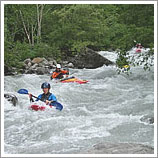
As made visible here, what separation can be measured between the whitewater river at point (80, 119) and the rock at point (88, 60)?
3.54m

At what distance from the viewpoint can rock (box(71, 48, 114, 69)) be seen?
12.3 m

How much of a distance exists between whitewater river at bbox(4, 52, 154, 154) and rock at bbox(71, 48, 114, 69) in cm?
354

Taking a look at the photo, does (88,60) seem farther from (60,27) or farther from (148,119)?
(148,119)

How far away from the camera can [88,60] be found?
492 inches

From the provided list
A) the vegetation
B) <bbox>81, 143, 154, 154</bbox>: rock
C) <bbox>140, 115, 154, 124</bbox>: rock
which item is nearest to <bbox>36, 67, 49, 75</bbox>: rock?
the vegetation

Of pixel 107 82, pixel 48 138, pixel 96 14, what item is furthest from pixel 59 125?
pixel 96 14

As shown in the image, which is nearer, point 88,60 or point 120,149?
point 120,149

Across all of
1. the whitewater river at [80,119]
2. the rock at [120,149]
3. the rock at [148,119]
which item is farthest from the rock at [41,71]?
the rock at [120,149]

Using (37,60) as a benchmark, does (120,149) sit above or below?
below

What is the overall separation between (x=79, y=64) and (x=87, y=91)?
4.97 meters

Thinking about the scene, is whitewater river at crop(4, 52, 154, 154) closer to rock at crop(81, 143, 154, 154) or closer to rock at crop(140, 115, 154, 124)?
rock at crop(140, 115, 154, 124)

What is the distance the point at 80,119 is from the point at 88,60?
7.55m

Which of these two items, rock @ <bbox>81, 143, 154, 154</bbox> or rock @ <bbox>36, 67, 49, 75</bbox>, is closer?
rock @ <bbox>81, 143, 154, 154</bbox>

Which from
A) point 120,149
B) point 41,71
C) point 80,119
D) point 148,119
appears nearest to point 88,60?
Answer: point 41,71
